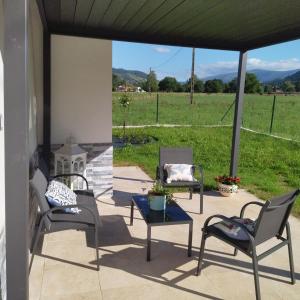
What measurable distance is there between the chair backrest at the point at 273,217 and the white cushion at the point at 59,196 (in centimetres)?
167

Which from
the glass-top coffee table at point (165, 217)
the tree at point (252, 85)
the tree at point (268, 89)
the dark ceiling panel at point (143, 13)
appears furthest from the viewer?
the tree at point (268, 89)

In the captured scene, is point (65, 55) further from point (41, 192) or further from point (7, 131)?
point (7, 131)

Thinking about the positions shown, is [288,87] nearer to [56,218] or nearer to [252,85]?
[252,85]

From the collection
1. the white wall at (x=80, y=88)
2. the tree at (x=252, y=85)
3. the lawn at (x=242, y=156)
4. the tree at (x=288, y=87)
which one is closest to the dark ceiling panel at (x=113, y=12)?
the white wall at (x=80, y=88)

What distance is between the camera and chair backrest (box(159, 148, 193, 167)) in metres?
4.66

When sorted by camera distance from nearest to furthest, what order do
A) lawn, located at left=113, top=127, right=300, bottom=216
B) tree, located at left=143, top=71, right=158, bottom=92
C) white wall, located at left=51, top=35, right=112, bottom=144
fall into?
white wall, located at left=51, top=35, right=112, bottom=144 → lawn, located at left=113, top=127, right=300, bottom=216 → tree, located at left=143, top=71, right=158, bottom=92

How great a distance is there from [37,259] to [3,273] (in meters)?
0.82

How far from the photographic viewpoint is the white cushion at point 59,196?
2.97 m

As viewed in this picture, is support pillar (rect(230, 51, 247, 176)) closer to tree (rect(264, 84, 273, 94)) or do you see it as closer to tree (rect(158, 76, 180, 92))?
tree (rect(158, 76, 180, 92))

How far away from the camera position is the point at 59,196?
308 cm

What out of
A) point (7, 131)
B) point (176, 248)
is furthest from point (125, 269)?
point (7, 131)

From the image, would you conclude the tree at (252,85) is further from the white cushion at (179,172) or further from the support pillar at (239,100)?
the white cushion at (179,172)

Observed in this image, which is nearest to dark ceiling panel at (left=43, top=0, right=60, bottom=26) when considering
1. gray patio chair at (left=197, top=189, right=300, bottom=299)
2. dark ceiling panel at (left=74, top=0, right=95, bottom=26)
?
dark ceiling panel at (left=74, top=0, right=95, bottom=26)

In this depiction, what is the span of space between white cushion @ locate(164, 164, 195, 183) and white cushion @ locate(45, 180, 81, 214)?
59.9 inches
